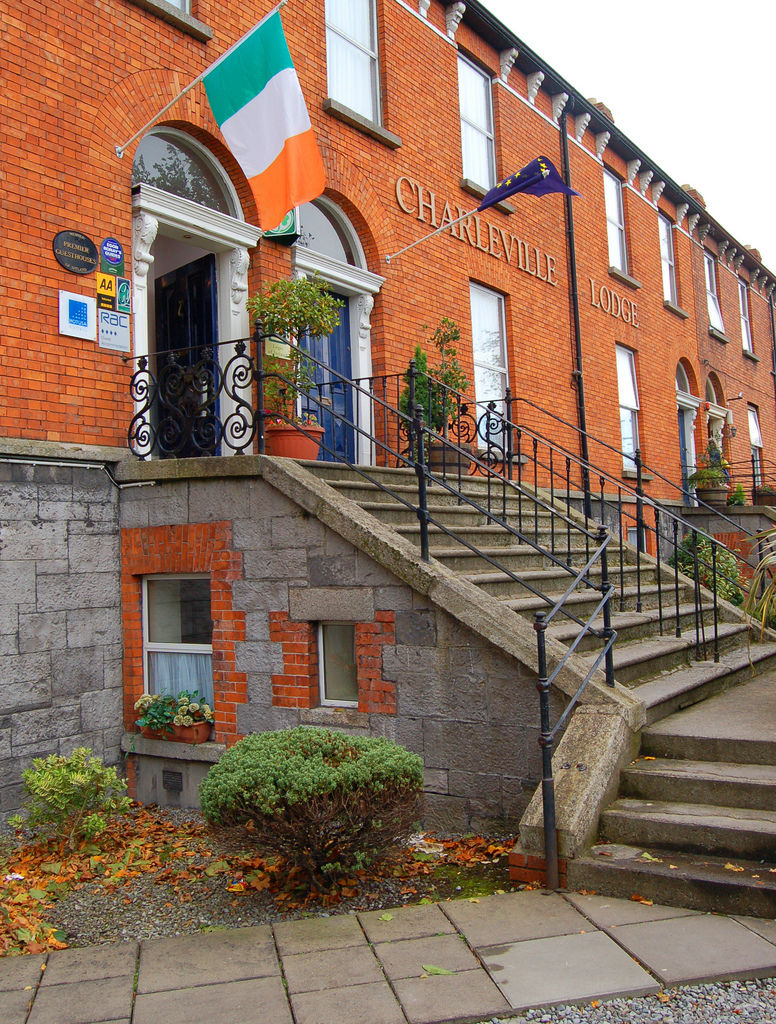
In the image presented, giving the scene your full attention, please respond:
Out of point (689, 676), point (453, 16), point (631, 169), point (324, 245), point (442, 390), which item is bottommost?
point (689, 676)

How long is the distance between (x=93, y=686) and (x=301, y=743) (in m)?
2.77

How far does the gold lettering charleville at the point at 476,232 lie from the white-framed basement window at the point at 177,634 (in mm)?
5568

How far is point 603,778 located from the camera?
15.4 feet

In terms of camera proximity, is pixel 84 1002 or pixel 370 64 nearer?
pixel 84 1002

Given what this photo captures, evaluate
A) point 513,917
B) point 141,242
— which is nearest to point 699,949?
point 513,917

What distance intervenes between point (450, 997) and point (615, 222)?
1427 cm

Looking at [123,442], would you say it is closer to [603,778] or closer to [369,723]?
[369,723]

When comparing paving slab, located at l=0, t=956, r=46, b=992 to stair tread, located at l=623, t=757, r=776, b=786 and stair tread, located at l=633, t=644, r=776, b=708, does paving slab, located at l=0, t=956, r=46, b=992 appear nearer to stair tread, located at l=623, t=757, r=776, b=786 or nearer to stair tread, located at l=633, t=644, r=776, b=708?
stair tread, located at l=623, t=757, r=776, b=786

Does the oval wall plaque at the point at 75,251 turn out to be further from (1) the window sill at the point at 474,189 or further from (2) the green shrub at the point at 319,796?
(1) the window sill at the point at 474,189

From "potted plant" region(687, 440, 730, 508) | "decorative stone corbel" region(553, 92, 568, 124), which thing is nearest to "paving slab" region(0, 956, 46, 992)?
"decorative stone corbel" region(553, 92, 568, 124)

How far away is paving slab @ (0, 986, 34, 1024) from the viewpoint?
11.3 ft

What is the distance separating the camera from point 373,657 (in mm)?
5742

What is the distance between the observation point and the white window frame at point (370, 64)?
970 centimetres

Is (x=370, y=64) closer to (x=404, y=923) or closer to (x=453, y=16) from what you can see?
(x=453, y=16)
